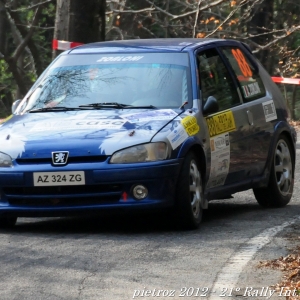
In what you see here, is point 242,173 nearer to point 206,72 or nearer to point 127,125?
point 206,72

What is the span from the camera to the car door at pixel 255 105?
9443 mm

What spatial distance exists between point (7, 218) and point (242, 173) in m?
2.26

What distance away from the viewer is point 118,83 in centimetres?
880

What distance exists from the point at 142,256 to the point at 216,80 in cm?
279

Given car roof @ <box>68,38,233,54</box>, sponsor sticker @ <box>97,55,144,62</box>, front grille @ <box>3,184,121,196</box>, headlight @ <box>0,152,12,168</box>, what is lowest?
front grille @ <box>3,184,121,196</box>

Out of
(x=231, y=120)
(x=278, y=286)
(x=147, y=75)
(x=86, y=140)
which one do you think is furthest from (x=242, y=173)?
(x=278, y=286)

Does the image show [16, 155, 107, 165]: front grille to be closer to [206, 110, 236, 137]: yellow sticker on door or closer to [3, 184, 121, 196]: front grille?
[3, 184, 121, 196]: front grille

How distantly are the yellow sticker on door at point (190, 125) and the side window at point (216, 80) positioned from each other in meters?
0.49

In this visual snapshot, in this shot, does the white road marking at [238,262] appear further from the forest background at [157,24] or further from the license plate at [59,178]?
the forest background at [157,24]

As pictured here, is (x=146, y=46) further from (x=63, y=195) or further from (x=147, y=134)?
(x=63, y=195)

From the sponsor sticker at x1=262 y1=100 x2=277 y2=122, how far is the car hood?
165 centimetres

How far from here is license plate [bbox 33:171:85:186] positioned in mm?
7730

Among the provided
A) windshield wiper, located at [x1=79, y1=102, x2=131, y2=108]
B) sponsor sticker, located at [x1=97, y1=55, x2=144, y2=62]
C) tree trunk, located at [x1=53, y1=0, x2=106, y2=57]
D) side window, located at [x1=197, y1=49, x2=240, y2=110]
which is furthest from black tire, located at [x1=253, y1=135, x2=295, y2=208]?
tree trunk, located at [x1=53, y1=0, x2=106, y2=57]

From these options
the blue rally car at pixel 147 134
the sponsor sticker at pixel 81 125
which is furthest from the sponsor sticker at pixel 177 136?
the sponsor sticker at pixel 81 125
